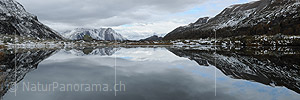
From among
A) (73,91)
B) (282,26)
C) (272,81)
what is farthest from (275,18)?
(73,91)

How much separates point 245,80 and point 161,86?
573cm

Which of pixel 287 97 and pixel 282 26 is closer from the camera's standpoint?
pixel 287 97

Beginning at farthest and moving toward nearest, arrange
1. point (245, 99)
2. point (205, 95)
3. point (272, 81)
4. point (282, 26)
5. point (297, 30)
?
1. point (282, 26)
2. point (297, 30)
3. point (272, 81)
4. point (205, 95)
5. point (245, 99)

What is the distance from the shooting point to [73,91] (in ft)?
28.9

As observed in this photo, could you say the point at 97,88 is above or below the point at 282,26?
below

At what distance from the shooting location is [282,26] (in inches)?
4422

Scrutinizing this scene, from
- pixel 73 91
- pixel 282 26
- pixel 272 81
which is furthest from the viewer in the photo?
pixel 282 26

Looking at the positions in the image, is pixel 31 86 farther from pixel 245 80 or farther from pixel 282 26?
pixel 282 26

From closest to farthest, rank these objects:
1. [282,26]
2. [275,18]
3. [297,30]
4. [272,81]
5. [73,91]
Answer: [73,91] → [272,81] → [297,30] → [282,26] → [275,18]

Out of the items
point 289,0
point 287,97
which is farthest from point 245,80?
point 289,0

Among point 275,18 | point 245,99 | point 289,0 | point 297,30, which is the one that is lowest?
point 245,99

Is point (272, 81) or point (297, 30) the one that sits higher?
point (297, 30)

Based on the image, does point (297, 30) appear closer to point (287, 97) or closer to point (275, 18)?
point (275, 18)

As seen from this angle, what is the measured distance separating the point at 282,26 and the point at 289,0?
82.1 metres
